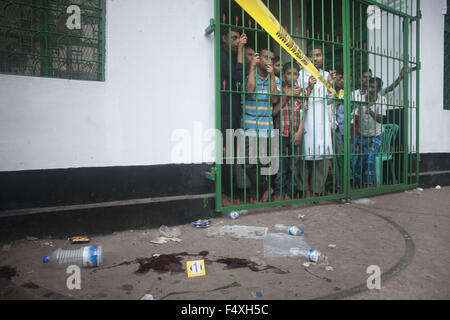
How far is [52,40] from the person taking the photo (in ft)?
8.71

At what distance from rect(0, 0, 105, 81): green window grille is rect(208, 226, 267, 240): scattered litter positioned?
179cm

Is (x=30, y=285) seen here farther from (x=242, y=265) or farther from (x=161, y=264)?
(x=242, y=265)

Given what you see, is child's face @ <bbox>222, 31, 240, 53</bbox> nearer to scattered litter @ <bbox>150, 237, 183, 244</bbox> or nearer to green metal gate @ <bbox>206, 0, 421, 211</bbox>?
green metal gate @ <bbox>206, 0, 421, 211</bbox>

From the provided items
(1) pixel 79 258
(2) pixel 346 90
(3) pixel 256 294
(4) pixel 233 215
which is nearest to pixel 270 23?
(2) pixel 346 90

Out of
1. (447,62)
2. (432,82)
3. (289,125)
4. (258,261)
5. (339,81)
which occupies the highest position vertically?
(447,62)

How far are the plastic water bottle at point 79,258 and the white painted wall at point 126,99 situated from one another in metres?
0.80

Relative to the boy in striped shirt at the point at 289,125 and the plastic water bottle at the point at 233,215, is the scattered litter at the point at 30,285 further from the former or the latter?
the boy in striped shirt at the point at 289,125

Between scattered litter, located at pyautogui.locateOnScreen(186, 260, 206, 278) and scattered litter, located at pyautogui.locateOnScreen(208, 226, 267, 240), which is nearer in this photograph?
scattered litter, located at pyautogui.locateOnScreen(186, 260, 206, 278)

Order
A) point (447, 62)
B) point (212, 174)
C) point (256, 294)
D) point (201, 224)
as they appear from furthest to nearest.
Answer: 1. point (447, 62)
2. point (212, 174)
3. point (201, 224)
4. point (256, 294)

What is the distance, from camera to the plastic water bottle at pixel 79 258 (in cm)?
212

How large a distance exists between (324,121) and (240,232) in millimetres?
2049

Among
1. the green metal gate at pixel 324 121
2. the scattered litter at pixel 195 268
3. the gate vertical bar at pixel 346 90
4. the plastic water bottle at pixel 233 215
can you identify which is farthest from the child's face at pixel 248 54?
the scattered litter at pixel 195 268

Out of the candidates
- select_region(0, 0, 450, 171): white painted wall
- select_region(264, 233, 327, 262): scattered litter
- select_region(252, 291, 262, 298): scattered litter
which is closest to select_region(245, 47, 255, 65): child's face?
select_region(0, 0, 450, 171): white painted wall

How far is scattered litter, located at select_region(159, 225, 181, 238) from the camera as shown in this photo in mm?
2827
